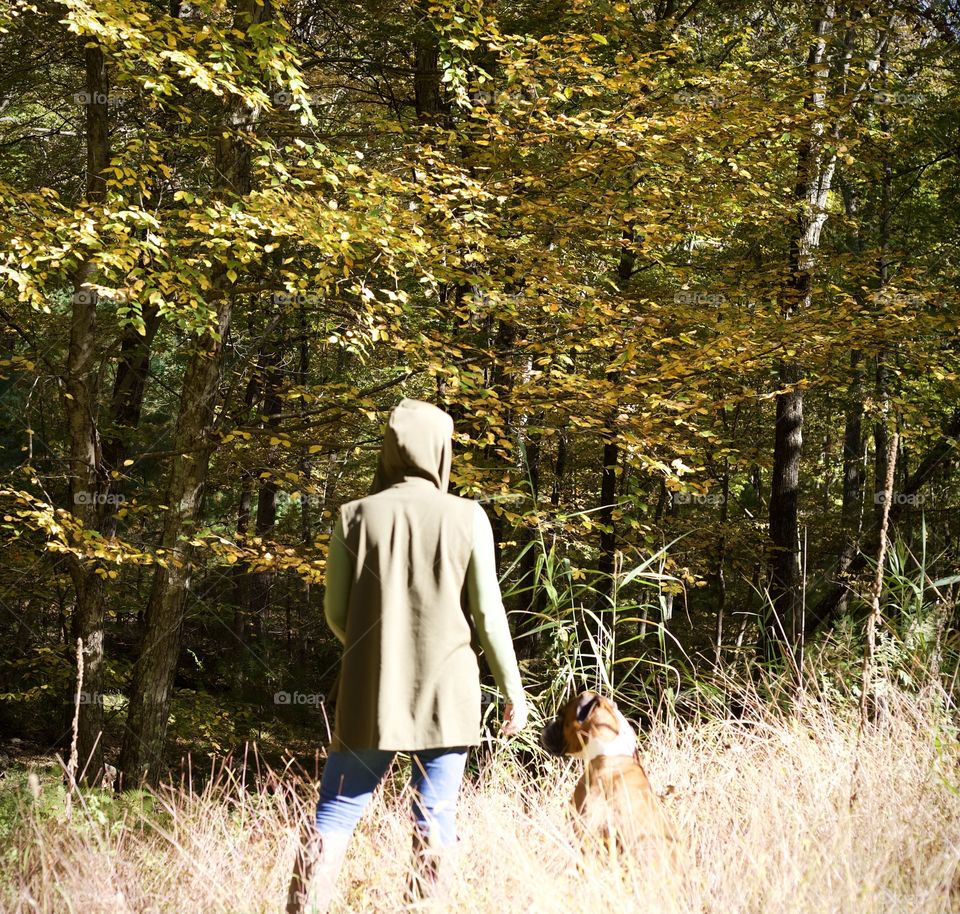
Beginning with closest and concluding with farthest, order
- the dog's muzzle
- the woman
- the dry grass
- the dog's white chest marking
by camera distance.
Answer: the dry grass < the woman < the dog's white chest marking < the dog's muzzle

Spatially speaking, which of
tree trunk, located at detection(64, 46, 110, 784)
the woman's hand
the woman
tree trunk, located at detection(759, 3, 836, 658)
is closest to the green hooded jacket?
the woman

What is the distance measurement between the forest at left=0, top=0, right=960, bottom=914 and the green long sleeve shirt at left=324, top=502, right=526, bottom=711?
462mm

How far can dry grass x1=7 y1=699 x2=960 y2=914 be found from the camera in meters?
2.61

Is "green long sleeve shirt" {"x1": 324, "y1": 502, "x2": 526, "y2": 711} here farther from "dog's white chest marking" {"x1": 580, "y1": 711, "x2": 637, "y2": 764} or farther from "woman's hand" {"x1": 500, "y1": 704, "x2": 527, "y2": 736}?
"dog's white chest marking" {"x1": 580, "y1": 711, "x2": 637, "y2": 764}

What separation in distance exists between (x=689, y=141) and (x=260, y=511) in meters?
9.47

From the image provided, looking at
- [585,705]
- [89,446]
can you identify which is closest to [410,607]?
[585,705]

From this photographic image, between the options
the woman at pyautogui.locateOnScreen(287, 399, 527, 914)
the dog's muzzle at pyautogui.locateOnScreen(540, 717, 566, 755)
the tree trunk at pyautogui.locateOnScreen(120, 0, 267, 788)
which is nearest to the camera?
the woman at pyautogui.locateOnScreen(287, 399, 527, 914)

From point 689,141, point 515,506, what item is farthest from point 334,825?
point 689,141

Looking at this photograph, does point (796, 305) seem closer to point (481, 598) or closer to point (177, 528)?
point (177, 528)

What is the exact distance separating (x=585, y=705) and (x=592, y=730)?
0.11m

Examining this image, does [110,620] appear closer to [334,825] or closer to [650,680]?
[650,680]

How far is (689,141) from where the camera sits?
287 inches

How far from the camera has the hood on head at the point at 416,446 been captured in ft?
9.58

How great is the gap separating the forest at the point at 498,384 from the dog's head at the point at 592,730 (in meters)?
0.26
